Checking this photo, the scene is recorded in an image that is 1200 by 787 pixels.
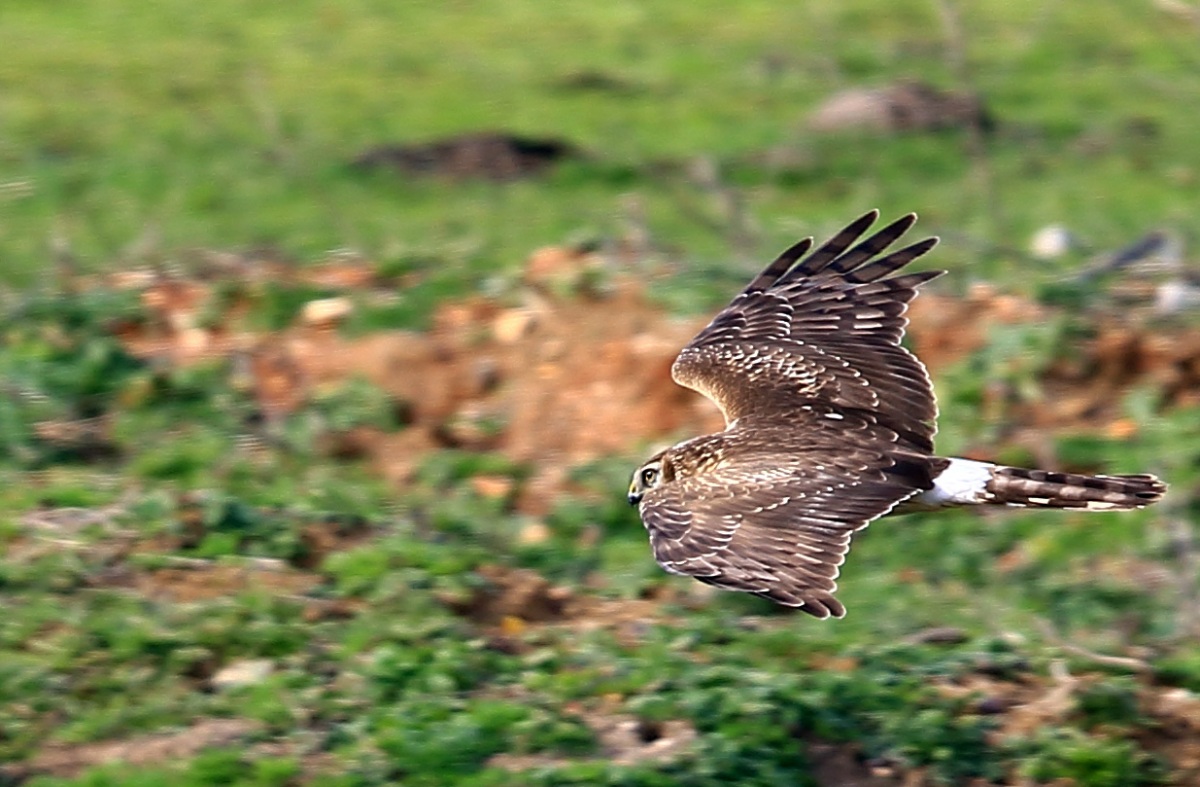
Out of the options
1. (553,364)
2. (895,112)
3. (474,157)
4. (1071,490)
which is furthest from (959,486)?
(895,112)

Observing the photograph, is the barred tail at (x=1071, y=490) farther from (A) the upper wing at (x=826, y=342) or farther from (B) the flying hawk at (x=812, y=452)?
(A) the upper wing at (x=826, y=342)

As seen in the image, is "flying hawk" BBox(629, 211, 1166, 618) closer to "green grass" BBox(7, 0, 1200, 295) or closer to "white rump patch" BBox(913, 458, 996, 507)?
"white rump patch" BBox(913, 458, 996, 507)

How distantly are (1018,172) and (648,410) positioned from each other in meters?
7.15

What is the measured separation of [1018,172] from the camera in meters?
15.7

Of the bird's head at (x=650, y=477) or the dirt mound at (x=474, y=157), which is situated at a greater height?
the dirt mound at (x=474, y=157)

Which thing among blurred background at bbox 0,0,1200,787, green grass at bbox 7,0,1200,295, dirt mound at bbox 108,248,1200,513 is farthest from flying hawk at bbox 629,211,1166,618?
green grass at bbox 7,0,1200,295

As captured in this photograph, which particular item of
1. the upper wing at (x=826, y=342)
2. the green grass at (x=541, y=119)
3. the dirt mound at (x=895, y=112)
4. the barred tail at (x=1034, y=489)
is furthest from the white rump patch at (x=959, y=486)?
the dirt mound at (x=895, y=112)

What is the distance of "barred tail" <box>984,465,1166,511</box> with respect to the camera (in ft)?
20.8

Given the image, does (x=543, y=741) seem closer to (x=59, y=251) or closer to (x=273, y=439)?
(x=273, y=439)

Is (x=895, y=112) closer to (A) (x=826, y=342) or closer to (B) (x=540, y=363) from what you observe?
(B) (x=540, y=363)

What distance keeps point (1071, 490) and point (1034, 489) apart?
13cm

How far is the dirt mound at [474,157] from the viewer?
1550 centimetres

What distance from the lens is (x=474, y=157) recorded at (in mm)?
15672

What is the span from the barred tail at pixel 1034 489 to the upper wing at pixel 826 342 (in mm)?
335
